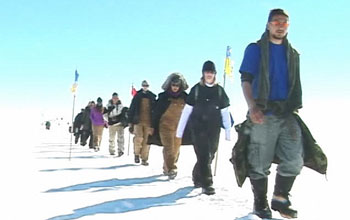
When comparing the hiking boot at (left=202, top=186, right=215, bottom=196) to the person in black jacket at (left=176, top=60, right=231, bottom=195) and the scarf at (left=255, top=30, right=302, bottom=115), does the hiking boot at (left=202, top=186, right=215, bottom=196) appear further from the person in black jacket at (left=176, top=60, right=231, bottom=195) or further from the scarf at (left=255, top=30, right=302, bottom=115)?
the scarf at (left=255, top=30, right=302, bottom=115)

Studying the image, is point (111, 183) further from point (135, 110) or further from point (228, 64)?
point (228, 64)

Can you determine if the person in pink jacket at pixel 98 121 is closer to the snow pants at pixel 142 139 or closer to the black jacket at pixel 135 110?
the snow pants at pixel 142 139

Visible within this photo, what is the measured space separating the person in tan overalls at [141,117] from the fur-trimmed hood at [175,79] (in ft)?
8.01


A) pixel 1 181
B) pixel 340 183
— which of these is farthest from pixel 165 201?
pixel 340 183

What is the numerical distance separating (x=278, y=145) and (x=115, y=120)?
1106 cm

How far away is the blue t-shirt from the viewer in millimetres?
4836

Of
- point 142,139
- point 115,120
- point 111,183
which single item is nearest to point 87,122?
point 115,120

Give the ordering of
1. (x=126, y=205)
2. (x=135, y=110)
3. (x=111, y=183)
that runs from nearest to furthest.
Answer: (x=126, y=205), (x=111, y=183), (x=135, y=110)

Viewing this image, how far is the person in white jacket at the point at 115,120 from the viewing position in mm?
15252

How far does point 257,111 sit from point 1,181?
5041mm

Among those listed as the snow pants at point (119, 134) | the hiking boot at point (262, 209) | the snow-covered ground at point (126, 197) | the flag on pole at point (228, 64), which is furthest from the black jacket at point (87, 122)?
the hiking boot at point (262, 209)

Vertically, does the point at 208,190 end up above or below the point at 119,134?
below

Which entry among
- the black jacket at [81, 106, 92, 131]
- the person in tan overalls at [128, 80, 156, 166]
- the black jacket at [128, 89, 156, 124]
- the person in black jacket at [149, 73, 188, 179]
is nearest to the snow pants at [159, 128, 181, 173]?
the person in black jacket at [149, 73, 188, 179]

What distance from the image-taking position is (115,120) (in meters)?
15.5
